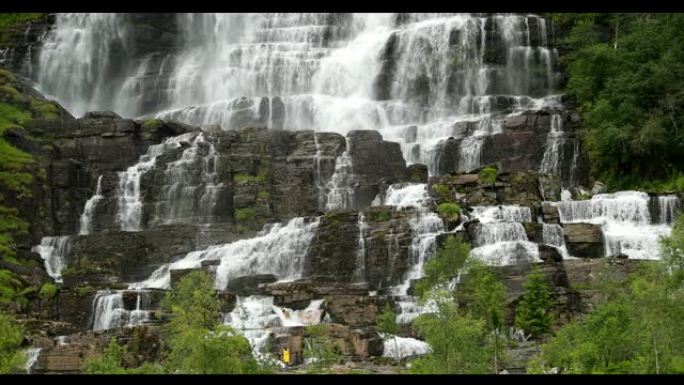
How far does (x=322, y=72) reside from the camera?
8288 centimetres

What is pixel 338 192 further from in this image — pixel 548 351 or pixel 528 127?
pixel 548 351

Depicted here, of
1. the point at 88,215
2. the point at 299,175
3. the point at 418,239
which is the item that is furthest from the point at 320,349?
the point at 88,215

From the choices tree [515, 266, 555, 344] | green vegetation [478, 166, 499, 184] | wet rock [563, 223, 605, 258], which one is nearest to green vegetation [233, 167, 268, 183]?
green vegetation [478, 166, 499, 184]

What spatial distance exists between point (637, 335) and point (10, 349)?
2449cm

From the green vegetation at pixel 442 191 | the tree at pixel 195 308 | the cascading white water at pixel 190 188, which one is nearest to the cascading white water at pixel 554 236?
the green vegetation at pixel 442 191

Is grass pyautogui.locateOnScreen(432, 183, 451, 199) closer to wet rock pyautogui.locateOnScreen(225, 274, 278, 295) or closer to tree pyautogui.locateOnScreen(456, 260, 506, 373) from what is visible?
wet rock pyautogui.locateOnScreen(225, 274, 278, 295)

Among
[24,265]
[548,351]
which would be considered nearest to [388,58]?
[24,265]

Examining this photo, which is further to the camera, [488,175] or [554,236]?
[488,175]

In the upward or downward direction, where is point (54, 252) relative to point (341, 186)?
downward

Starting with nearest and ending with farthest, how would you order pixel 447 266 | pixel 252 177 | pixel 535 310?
pixel 535 310, pixel 447 266, pixel 252 177

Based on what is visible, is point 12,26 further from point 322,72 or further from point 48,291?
point 48,291

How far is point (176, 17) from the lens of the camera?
3757 inches

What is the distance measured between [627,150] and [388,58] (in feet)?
83.9

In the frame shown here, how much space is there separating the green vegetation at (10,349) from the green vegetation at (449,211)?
24.4m
